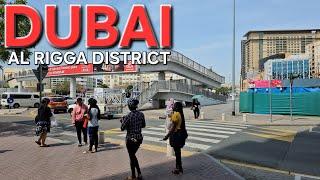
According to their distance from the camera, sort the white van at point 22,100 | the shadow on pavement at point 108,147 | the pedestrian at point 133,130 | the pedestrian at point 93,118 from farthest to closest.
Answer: the white van at point 22,100 → the shadow on pavement at point 108,147 → the pedestrian at point 93,118 → the pedestrian at point 133,130

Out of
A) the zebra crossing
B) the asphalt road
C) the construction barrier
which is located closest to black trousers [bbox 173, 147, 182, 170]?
the asphalt road

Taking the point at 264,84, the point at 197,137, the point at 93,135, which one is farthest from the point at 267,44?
the point at 93,135

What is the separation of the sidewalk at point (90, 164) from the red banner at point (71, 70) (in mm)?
40590

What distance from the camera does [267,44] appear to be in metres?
169

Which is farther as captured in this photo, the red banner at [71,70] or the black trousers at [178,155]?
the red banner at [71,70]

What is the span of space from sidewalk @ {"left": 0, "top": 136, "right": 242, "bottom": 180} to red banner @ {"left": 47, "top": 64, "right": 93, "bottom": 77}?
40590 millimetres

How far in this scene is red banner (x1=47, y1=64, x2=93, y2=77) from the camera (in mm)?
54653

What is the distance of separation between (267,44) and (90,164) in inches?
6479

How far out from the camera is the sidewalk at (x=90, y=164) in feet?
31.9

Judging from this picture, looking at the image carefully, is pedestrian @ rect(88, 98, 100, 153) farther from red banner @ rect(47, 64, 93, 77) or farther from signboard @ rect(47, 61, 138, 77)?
red banner @ rect(47, 64, 93, 77)

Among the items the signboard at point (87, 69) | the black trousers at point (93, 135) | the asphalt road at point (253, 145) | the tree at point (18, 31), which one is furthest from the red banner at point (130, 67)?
the black trousers at point (93, 135)

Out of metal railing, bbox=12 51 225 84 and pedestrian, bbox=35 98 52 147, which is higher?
metal railing, bbox=12 51 225 84

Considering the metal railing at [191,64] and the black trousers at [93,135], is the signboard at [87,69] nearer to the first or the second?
the metal railing at [191,64]

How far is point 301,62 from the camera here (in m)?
113
